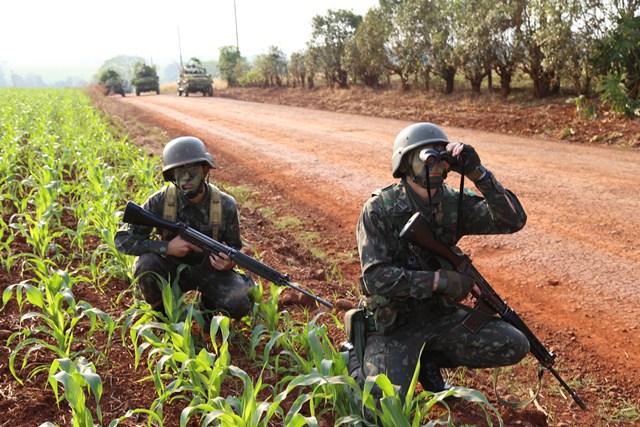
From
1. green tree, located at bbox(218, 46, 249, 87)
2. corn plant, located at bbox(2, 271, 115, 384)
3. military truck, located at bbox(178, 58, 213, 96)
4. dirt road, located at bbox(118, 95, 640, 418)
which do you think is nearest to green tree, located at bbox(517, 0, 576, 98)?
dirt road, located at bbox(118, 95, 640, 418)

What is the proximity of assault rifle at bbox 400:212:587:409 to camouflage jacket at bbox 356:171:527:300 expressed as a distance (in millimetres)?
86

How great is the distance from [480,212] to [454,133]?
9602 millimetres

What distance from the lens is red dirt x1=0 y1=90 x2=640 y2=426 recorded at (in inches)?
144

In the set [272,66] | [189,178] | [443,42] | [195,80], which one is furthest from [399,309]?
[272,66]

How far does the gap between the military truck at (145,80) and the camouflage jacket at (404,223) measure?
123ft

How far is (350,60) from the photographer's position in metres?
24.9

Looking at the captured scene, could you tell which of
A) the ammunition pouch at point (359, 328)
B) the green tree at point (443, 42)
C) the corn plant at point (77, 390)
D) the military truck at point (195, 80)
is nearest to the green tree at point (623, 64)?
the green tree at point (443, 42)

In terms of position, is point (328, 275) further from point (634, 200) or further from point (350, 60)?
point (350, 60)

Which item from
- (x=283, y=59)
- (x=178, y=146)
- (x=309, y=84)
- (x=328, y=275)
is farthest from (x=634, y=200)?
(x=283, y=59)

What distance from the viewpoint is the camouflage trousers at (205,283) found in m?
3.75

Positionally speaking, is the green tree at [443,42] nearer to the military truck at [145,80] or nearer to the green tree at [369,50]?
the green tree at [369,50]

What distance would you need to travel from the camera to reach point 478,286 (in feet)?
9.82

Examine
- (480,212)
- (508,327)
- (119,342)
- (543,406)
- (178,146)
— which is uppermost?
(178,146)

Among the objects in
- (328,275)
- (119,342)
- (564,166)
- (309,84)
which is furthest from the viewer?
(309,84)
